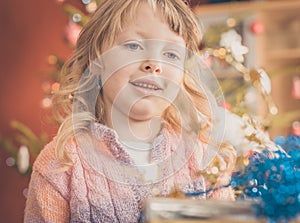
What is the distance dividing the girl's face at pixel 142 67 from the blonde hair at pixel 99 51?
0.03ft

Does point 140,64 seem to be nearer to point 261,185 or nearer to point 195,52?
point 195,52

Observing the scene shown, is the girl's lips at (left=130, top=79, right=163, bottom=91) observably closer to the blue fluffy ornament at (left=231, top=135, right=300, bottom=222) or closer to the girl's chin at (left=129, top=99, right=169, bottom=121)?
the girl's chin at (left=129, top=99, right=169, bottom=121)

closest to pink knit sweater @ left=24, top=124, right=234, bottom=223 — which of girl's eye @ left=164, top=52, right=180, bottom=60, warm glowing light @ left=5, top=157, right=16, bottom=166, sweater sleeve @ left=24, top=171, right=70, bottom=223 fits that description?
sweater sleeve @ left=24, top=171, right=70, bottom=223

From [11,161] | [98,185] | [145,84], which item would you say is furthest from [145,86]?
[11,161]

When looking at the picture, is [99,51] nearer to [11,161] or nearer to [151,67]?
[151,67]

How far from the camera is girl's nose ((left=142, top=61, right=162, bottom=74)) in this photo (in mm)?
769

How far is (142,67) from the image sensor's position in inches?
30.3

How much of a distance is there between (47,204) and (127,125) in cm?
13

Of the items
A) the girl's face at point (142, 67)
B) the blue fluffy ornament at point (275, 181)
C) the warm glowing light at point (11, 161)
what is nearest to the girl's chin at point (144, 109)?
the girl's face at point (142, 67)

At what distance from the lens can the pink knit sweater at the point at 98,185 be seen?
0.75 meters

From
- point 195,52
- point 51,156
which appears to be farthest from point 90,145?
point 195,52

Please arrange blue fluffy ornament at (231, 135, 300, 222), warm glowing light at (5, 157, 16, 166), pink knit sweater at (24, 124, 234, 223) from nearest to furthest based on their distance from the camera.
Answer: blue fluffy ornament at (231, 135, 300, 222) → pink knit sweater at (24, 124, 234, 223) → warm glowing light at (5, 157, 16, 166)

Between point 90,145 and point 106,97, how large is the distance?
0.20ft

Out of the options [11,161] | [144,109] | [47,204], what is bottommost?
[11,161]
